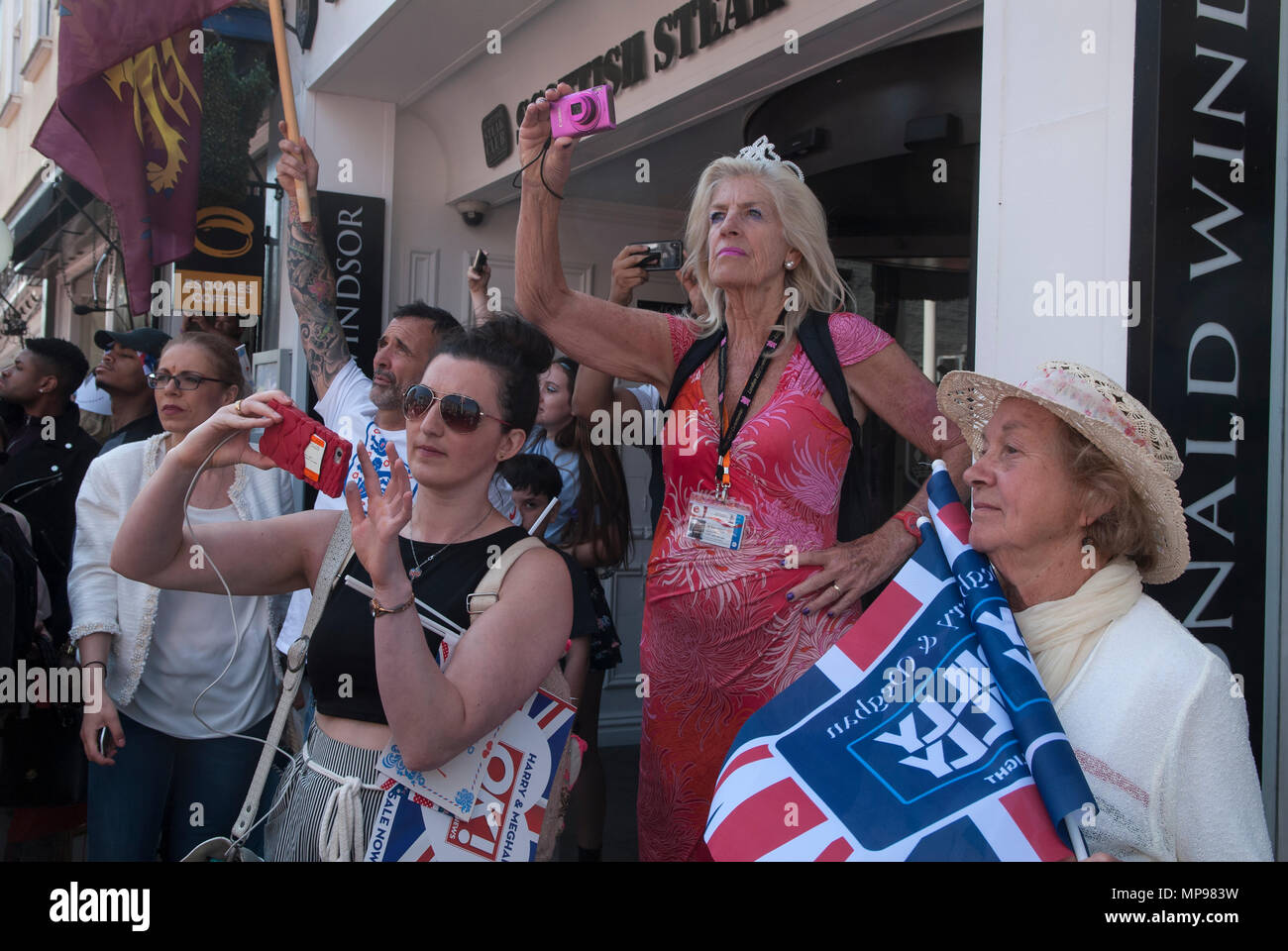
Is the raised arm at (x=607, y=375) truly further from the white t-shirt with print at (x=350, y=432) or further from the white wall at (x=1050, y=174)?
the white wall at (x=1050, y=174)

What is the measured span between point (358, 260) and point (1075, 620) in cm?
553

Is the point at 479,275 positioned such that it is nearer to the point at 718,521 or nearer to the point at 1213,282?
the point at 718,521

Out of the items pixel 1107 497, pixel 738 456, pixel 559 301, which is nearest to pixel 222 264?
pixel 559 301

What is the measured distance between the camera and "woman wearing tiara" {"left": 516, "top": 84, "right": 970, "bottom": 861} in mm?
2240

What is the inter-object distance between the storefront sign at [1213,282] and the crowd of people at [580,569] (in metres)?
0.36

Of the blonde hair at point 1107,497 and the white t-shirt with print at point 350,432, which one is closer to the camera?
the blonde hair at point 1107,497

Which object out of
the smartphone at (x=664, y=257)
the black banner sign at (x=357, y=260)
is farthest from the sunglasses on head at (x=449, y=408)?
the black banner sign at (x=357, y=260)

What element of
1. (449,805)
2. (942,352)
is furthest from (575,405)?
(942,352)

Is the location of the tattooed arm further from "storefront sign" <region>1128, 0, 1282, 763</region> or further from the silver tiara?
"storefront sign" <region>1128, 0, 1282, 763</region>

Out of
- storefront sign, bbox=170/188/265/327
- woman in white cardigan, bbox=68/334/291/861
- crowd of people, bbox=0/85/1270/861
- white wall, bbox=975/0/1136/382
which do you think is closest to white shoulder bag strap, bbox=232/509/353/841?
crowd of people, bbox=0/85/1270/861

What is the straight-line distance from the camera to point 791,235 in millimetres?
2453

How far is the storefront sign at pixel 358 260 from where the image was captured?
623cm
